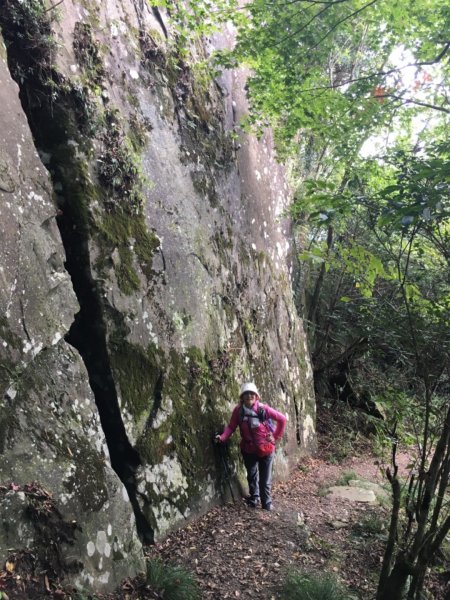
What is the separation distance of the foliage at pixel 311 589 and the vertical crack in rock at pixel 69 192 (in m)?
1.60

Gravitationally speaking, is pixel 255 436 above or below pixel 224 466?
above

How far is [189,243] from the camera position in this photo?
23.5 ft

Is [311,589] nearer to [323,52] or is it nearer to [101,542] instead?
[101,542]

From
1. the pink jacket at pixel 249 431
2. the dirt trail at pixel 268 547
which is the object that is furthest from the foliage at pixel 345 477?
the pink jacket at pixel 249 431

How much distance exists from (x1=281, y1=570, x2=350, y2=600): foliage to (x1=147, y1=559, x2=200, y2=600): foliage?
87cm

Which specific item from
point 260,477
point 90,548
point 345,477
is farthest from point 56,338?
point 345,477

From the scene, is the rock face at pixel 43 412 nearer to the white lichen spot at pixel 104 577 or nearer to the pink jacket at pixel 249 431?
the white lichen spot at pixel 104 577

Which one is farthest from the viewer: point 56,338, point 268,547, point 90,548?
point 268,547

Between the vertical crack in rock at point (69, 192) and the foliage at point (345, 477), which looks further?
the foliage at point (345, 477)

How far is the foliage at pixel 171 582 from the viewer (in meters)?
4.34

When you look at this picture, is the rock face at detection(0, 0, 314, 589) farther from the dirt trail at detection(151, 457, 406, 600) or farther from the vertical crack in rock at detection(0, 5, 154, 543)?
the dirt trail at detection(151, 457, 406, 600)

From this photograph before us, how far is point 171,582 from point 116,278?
3203mm

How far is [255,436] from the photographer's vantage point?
6625mm

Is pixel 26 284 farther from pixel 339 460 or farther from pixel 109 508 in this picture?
pixel 339 460
